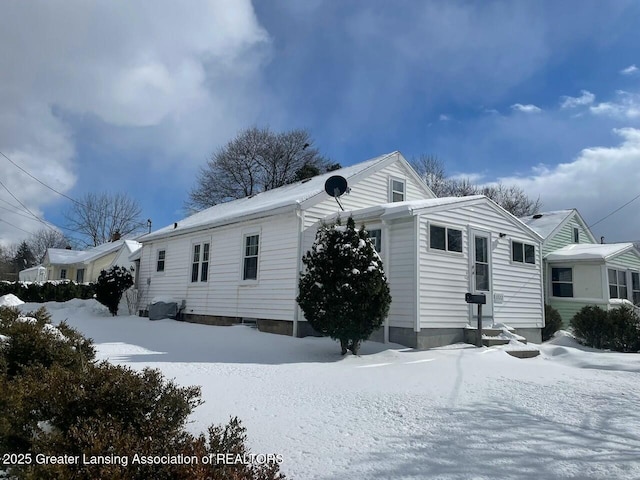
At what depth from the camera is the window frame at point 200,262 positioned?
607 inches

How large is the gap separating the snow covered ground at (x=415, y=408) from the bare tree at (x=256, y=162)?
2672 cm

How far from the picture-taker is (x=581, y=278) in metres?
18.5

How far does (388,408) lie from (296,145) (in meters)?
32.3

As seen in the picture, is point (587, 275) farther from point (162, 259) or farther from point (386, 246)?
point (162, 259)

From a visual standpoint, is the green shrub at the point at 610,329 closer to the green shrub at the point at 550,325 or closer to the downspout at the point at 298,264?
the green shrub at the point at 550,325

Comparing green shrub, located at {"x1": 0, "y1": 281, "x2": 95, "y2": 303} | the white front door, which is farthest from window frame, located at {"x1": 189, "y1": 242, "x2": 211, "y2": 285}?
green shrub, located at {"x1": 0, "y1": 281, "x2": 95, "y2": 303}

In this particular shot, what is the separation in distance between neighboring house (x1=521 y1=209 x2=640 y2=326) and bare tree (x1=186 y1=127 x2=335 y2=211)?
19.5 metres

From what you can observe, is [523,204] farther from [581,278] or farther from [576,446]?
[576,446]

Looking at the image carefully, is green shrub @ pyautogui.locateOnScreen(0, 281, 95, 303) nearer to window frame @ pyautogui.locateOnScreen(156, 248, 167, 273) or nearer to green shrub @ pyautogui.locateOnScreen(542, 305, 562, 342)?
window frame @ pyautogui.locateOnScreen(156, 248, 167, 273)

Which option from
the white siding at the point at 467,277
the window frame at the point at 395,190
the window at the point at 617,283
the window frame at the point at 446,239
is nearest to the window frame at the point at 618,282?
the window at the point at 617,283

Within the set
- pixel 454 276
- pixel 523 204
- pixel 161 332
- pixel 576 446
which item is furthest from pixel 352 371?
pixel 523 204

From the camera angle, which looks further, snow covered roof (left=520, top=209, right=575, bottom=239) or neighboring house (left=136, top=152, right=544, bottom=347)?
snow covered roof (left=520, top=209, right=575, bottom=239)

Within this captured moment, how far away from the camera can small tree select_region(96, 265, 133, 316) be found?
58.7 feet

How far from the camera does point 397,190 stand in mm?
15445
